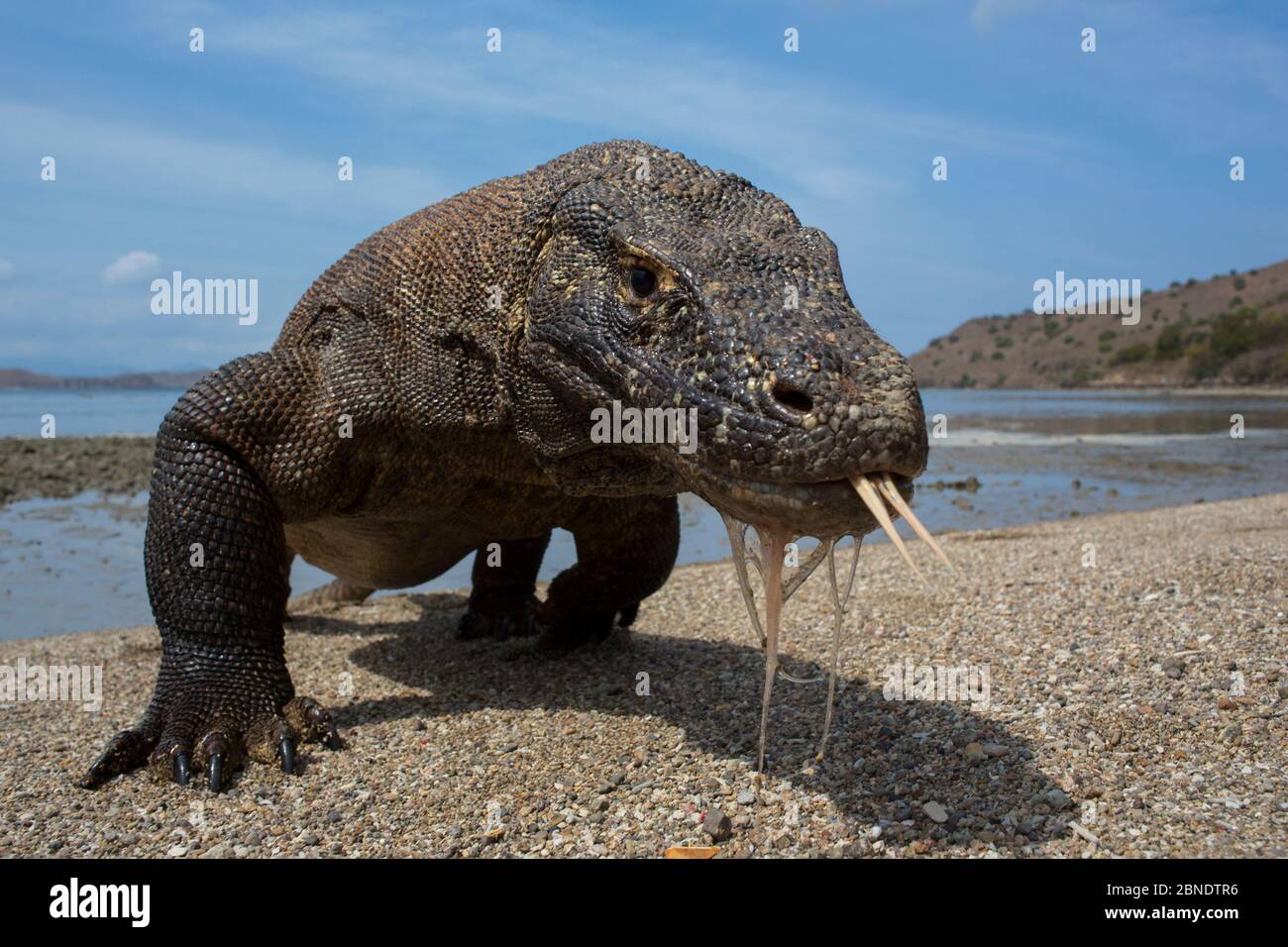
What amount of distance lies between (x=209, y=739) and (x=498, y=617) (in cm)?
324

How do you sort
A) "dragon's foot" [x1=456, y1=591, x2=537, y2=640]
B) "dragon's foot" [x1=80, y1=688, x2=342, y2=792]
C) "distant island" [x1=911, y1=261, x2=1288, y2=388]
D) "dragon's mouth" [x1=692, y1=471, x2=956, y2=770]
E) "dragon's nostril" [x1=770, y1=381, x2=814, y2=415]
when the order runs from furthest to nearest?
"distant island" [x1=911, y1=261, x2=1288, y2=388], "dragon's foot" [x1=456, y1=591, x2=537, y2=640], "dragon's foot" [x1=80, y1=688, x2=342, y2=792], "dragon's nostril" [x1=770, y1=381, x2=814, y2=415], "dragon's mouth" [x1=692, y1=471, x2=956, y2=770]

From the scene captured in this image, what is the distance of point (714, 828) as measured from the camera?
12.8 feet

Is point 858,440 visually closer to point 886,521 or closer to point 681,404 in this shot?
point 886,521

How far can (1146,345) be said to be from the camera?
3533 inches

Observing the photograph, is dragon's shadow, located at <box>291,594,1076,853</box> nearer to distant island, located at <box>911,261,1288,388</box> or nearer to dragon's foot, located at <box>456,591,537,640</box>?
dragon's foot, located at <box>456,591,537,640</box>

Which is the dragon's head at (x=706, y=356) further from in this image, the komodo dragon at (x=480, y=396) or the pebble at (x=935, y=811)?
the pebble at (x=935, y=811)

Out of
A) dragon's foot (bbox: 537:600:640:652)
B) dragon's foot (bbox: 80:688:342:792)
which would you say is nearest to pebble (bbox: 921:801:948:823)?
dragon's foot (bbox: 80:688:342:792)

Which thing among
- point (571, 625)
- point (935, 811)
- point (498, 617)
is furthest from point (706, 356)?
point (498, 617)

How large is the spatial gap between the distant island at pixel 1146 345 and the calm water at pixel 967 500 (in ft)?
122

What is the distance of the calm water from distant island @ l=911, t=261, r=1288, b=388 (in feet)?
122

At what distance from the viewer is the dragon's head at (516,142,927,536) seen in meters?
3.37
